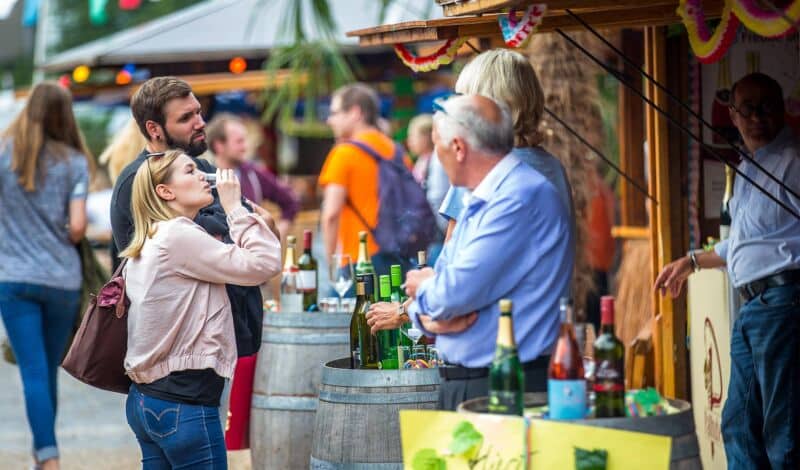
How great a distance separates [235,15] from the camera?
38.0ft

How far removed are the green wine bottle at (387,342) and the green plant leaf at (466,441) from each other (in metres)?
1.21

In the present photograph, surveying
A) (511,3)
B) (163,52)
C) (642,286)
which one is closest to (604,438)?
(511,3)

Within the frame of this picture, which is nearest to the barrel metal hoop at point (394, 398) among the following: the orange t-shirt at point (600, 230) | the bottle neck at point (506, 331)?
the bottle neck at point (506, 331)

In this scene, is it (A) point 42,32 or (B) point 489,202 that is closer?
(B) point 489,202

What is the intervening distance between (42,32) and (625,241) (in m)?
12.7

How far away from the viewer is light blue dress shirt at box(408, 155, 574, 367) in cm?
341

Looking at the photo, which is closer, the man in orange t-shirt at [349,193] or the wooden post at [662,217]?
the wooden post at [662,217]

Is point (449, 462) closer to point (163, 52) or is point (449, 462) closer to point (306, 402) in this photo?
point (306, 402)

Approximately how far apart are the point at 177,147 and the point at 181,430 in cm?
116

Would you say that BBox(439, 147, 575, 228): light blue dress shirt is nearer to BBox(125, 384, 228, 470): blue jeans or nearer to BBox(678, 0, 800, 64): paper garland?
BBox(678, 0, 800, 64): paper garland

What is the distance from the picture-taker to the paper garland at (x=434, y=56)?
5.06 meters

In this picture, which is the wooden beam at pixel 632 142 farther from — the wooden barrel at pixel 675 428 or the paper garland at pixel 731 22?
the wooden barrel at pixel 675 428

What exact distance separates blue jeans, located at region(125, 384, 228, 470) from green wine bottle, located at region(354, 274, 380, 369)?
2.12ft

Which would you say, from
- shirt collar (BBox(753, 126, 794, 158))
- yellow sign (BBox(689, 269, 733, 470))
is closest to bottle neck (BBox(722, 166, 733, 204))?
yellow sign (BBox(689, 269, 733, 470))
